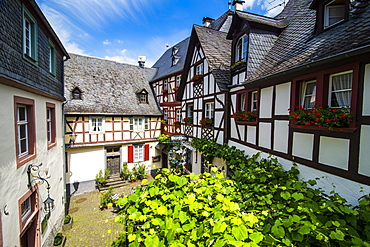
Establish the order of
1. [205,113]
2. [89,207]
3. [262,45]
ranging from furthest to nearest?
1. [89,207]
2. [205,113]
3. [262,45]

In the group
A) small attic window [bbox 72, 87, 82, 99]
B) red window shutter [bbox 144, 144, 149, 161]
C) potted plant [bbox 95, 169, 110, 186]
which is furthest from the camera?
red window shutter [bbox 144, 144, 149, 161]

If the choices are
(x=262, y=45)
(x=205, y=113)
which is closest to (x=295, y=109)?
(x=262, y=45)

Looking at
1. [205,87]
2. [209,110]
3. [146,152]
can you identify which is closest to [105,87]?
[146,152]

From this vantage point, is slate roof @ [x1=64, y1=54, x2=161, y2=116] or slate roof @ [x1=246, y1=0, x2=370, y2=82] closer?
slate roof @ [x1=246, y1=0, x2=370, y2=82]

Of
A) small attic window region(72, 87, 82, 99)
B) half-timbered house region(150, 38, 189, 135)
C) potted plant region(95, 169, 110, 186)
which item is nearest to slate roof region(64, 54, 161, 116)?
small attic window region(72, 87, 82, 99)

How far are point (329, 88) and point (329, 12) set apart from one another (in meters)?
2.43

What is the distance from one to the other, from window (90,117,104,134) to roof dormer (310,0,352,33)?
13.4 m

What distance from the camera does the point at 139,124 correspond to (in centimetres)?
1516

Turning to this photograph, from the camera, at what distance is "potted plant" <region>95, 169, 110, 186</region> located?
13.1 metres

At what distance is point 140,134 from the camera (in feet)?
49.4

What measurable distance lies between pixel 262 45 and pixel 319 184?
202 inches

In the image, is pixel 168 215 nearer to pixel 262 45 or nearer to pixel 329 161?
pixel 329 161

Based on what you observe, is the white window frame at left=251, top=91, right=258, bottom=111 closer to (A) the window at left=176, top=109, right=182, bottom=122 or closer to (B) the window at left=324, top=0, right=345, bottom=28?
(B) the window at left=324, top=0, right=345, bottom=28

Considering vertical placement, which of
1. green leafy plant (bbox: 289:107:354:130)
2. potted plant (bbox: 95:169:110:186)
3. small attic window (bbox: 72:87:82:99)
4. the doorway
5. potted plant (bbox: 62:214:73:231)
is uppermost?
small attic window (bbox: 72:87:82:99)
